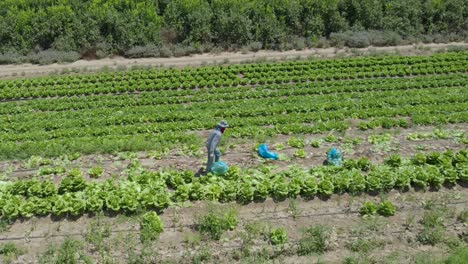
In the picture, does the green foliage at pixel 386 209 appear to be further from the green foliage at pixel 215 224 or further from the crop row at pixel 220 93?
the crop row at pixel 220 93

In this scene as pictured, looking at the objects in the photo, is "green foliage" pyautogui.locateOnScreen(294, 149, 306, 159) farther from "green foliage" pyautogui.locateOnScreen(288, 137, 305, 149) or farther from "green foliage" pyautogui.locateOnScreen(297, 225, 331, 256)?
"green foliage" pyautogui.locateOnScreen(297, 225, 331, 256)

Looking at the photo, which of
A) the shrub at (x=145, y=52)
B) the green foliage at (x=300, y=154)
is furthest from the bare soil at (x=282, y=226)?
the shrub at (x=145, y=52)

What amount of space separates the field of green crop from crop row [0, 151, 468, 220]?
4cm

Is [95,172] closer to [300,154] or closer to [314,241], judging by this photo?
[300,154]

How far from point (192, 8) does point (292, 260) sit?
101ft

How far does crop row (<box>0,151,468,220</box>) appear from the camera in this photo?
11.1 m

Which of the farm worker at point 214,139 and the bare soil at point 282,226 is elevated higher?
the farm worker at point 214,139

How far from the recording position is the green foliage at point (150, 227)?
10.2m

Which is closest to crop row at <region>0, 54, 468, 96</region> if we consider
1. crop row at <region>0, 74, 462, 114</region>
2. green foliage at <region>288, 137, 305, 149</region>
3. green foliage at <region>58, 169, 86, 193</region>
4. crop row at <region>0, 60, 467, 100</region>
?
crop row at <region>0, 60, 467, 100</region>

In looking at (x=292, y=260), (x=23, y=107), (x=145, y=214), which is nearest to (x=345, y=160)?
(x=292, y=260)

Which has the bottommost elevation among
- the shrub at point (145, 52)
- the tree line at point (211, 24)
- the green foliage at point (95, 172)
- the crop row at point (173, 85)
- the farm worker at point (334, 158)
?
the green foliage at point (95, 172)

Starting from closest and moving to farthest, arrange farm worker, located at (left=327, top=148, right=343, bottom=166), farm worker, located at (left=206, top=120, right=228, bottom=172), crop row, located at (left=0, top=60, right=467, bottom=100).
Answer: farm worker, located at (left=206, top=120, right=228, bottom=172) < farm worker, located at (left=327, top=148, right=343, bottom=166) < crop row, located at (left=0, top=60, right=467, bottom=100)

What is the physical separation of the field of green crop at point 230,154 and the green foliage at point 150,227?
0.11ft

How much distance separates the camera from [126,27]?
115 ft
